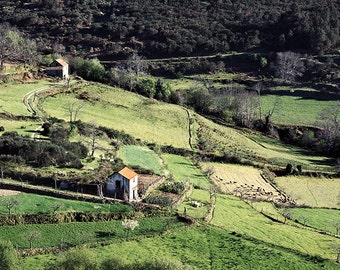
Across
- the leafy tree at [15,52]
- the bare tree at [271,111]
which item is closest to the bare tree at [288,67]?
the bare tree at [271,111]

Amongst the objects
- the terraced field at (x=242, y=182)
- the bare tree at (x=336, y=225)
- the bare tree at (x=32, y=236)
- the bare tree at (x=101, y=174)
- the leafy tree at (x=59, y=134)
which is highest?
the leafy tree at (x=59, y=134)

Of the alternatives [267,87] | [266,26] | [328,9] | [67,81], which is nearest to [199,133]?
[67,81]

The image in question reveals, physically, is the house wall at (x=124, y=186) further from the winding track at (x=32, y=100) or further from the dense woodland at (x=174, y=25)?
the dense woodland at (x=174, y=25)

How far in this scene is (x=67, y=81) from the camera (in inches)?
3996

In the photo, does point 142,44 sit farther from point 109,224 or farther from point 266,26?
point 109,224

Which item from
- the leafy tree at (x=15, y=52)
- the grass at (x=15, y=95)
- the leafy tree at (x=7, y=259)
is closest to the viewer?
the leafy tree at (x=7, y=259)

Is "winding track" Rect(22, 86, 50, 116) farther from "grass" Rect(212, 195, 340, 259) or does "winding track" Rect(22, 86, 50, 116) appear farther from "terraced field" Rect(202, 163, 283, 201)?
"grass" Rect(212, 195, 340, 259)

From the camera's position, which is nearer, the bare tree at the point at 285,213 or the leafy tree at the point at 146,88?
the bare tree at the point at 285,213

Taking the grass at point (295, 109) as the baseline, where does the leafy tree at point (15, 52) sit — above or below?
above

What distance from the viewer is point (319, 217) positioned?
62.8 metres

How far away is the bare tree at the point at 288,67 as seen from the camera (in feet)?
459

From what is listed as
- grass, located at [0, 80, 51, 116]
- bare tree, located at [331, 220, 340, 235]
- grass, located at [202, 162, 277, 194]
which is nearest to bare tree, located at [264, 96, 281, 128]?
grass, located at [202, 162, 277, 194]

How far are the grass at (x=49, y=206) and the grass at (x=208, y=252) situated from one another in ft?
17.0

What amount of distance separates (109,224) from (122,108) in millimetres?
49302
